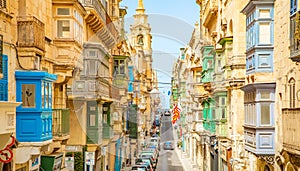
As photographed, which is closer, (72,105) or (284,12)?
(284,12)

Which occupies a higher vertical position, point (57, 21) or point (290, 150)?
point (57, 21)

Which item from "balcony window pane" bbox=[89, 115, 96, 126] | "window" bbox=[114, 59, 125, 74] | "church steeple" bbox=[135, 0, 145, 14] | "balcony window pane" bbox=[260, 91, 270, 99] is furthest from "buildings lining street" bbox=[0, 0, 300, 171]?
"church steeple" bbox=[135, 0, 145, 14]

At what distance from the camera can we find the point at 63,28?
20.8 m

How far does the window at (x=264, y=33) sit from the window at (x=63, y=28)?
24.8 feet

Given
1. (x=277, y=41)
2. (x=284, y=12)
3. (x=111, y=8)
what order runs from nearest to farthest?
1. (x=284, y=12)
2. (x=277, y=41)
3. (x=111, y=8)

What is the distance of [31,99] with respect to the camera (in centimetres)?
1502

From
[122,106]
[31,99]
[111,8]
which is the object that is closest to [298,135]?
[31,99]

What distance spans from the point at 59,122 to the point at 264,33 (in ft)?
28.0

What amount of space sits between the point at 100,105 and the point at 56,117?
977cm

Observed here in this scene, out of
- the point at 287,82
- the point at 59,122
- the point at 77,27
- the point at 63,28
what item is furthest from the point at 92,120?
the point at 287,82

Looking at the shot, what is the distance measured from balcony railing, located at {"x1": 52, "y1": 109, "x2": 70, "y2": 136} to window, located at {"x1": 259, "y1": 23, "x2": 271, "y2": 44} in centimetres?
806

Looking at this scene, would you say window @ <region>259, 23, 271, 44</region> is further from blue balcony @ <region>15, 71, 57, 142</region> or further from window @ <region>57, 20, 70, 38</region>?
blue balcony @ <region>15, 71, 57, 142</region>

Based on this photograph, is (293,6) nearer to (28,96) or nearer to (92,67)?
(28,96)

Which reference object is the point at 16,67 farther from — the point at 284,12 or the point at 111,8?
the point at 111,8
